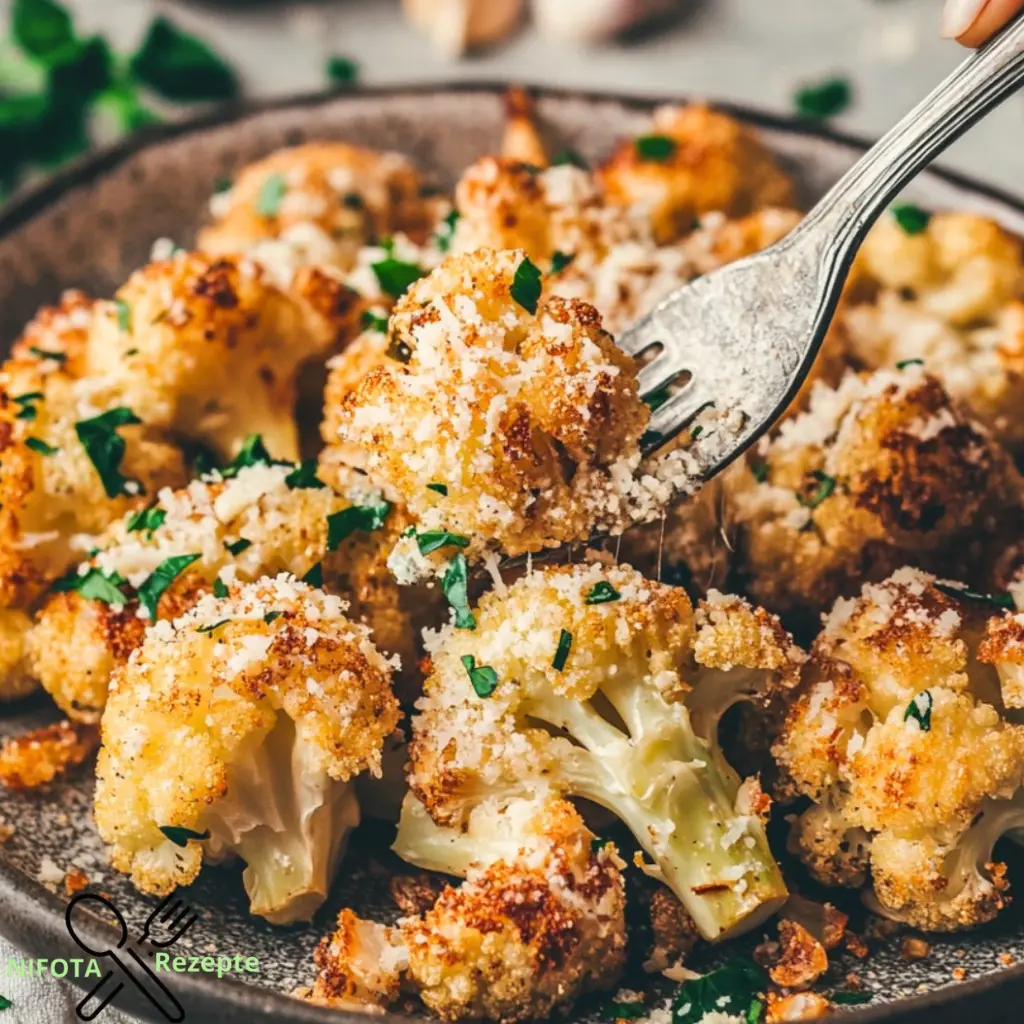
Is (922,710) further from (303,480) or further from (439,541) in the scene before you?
(303,480)

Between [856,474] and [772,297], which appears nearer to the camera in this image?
[772,297]

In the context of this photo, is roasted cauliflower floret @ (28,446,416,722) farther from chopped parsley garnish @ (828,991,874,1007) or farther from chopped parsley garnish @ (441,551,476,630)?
chopped parsley garnish @ (828,991,874,1007)

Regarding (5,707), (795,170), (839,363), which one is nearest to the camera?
(5,707)

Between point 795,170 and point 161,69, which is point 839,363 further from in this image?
point 161,69

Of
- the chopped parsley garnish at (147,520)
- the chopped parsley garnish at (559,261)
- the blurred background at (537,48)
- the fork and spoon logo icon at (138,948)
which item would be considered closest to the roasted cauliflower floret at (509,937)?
the fork and spoon logo icon at (138,948)

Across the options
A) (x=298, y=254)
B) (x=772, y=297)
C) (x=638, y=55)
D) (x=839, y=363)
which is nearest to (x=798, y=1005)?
(x=772, y=297)
